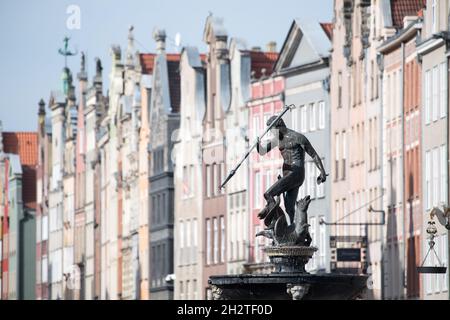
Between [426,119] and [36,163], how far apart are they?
348ft

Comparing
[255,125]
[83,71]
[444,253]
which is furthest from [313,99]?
[83,71]

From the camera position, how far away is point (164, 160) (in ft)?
401

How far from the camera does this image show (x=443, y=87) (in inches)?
3054

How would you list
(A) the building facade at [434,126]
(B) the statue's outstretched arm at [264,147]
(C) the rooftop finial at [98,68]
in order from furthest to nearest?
(C) the rooftop finial at [98,68], (A) the building facade at [434,126], (B) the statue's outstretched arm at [264,147]

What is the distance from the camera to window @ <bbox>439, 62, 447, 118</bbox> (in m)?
A: 77.1

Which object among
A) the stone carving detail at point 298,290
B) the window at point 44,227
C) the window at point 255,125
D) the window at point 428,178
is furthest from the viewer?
the window at point 44,227

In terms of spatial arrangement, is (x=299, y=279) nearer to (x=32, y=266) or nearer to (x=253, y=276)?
(x=253, y=276)

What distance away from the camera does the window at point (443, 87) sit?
77.1m

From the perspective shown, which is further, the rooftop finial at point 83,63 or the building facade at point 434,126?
the rooftop finial at point 83,63

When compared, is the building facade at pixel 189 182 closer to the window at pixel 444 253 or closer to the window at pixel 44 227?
the window at pixel 444 253

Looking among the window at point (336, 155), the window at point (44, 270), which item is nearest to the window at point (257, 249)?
the window at point (336, 155)

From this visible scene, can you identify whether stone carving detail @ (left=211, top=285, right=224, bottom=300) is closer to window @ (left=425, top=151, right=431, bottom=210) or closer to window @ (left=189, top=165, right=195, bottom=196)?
window @ (left=425, top=151, right=431, bottom=210)

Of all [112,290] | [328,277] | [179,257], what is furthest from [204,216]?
[328,277]

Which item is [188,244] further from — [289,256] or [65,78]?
[289,256]
